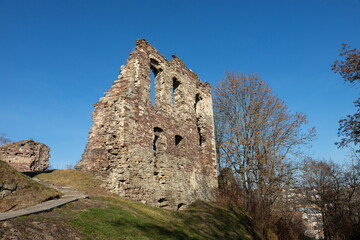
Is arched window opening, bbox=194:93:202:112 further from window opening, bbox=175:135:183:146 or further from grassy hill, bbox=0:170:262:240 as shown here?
grassy hill, bbox=0:170:262:240

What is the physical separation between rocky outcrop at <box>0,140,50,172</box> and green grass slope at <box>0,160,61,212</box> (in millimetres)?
7713

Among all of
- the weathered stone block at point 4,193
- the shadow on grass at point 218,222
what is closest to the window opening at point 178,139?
the shadow on grass at point 218,222

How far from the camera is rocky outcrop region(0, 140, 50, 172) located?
1400 centimetres

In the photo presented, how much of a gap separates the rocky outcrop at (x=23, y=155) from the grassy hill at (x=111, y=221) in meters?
4.59

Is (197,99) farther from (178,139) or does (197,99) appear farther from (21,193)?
(21,193)

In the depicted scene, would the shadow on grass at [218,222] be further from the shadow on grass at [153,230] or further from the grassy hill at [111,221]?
the shadow on grass at [153,230]

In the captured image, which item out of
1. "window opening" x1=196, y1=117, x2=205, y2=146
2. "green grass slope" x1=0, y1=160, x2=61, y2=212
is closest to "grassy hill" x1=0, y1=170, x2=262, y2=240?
"green grass slope" x1=0, y1=160, x2=61, y2=212

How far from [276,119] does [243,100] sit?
296 centimetres

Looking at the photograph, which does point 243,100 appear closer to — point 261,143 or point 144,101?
point 261,143

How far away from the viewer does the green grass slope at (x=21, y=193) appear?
20.6 feet

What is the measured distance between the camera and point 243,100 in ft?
70.6

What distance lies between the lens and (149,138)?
37.9 feet

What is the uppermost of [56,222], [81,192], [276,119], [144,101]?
[276,119]

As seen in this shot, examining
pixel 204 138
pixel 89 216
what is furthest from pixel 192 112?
pixel 89 216
